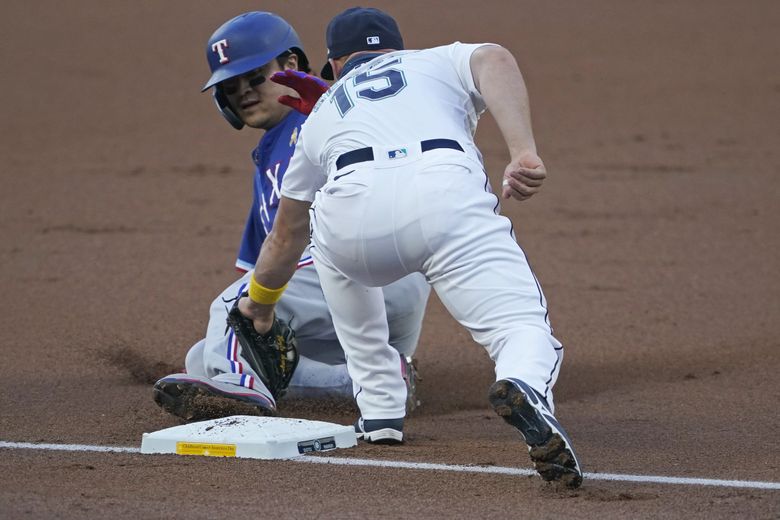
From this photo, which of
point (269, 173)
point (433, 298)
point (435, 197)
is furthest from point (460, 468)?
point (433, 298)

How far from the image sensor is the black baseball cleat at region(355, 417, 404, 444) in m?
3.56

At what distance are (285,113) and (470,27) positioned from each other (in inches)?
355

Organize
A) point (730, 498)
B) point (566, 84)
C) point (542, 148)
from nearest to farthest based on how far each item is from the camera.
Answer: point (730, 498) → point (542, 148) → point (566, 84)

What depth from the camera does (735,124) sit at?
34.2 ft

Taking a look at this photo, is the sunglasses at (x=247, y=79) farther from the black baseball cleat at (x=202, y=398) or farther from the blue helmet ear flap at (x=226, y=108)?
the black baseball cleat at (x=202, y=398)

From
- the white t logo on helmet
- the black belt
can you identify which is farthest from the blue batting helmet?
the black belt

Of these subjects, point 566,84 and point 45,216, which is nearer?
point 45,216

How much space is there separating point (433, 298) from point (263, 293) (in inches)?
103

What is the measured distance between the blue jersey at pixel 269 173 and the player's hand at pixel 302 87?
47 centimetres

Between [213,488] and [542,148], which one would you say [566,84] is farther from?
[213,488]

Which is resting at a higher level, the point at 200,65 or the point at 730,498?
the point at 200,65

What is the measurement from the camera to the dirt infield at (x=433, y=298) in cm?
306

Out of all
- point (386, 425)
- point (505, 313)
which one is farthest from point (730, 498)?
point (386, 425)

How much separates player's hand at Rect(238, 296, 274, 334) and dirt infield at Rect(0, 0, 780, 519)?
435 millimetres
